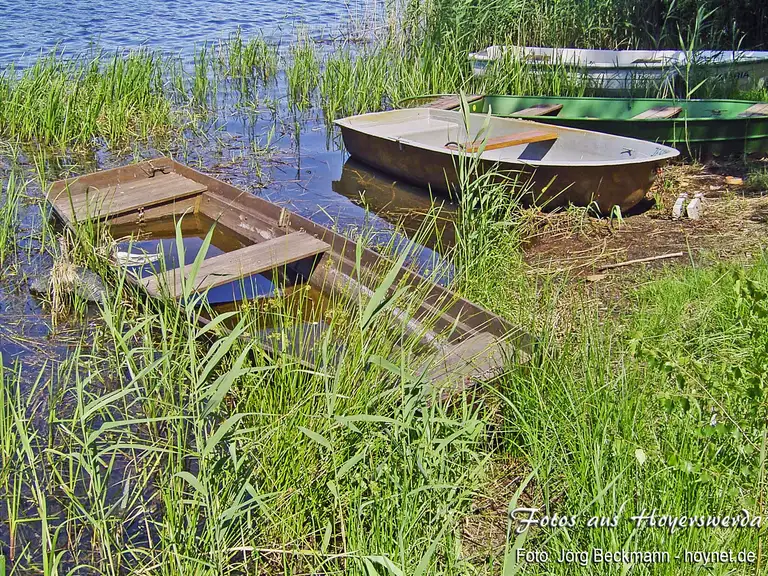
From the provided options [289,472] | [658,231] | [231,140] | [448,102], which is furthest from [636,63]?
[289,472]

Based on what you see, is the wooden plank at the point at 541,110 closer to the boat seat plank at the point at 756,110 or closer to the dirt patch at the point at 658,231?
the dirt patch at the point at 658,231

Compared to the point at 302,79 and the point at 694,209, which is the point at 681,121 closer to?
the point at 694,209

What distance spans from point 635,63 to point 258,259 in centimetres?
629

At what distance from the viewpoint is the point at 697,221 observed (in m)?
6.00

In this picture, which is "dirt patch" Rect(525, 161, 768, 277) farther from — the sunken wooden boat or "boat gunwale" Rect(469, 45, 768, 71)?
"boat gunwale" Rect(469, 45, 768, 71)

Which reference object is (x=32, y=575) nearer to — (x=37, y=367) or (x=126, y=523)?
(x=126, y=523)

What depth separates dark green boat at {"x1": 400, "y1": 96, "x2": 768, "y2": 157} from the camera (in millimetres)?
6989

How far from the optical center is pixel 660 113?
7328mm

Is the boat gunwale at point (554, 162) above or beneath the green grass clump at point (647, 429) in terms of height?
above

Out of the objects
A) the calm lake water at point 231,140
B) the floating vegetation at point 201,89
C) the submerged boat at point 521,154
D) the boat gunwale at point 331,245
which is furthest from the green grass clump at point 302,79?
the boat gunwale at point 331,245

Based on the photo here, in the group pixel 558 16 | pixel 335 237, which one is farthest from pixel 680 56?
pixel 335 237

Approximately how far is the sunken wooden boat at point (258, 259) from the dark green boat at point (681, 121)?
2331 millimetres

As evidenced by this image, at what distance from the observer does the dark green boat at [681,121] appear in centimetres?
699

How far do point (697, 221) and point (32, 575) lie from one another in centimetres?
494
